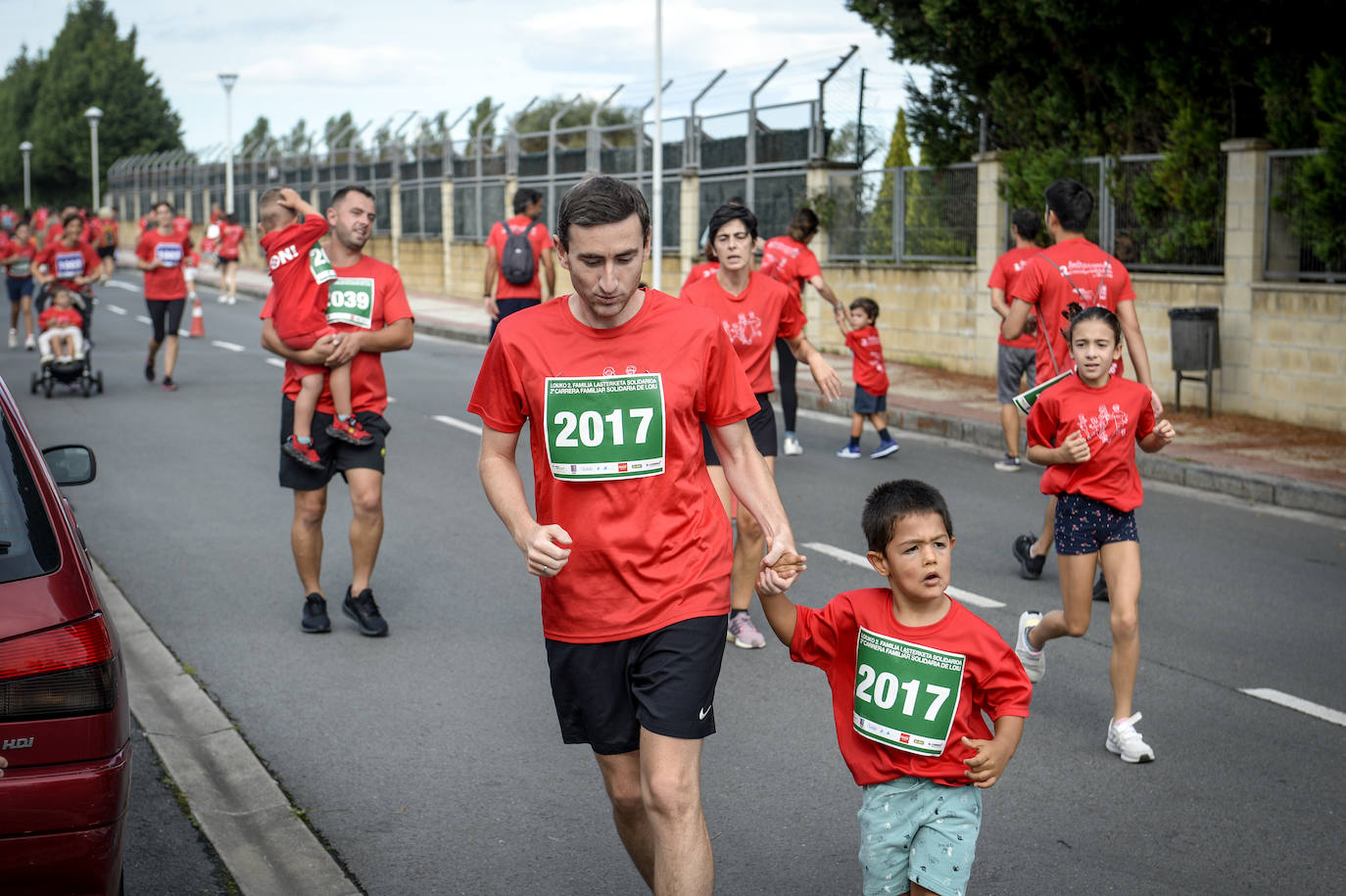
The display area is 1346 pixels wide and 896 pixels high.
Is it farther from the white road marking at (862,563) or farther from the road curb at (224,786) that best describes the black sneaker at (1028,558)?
the road curb at (224,786)

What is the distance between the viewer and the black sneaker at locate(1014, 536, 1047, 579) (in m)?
8.07

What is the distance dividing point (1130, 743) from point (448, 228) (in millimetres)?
31734

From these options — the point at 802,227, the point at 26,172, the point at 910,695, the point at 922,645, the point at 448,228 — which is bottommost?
the point at 910,695

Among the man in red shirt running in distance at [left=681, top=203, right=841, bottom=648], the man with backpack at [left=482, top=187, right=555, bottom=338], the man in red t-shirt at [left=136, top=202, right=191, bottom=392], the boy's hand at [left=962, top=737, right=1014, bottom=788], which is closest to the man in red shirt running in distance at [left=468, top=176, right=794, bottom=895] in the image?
the boy's hand at [left=962, top=737, right=1014, bottom=788]

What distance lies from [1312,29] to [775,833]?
12.0 meters

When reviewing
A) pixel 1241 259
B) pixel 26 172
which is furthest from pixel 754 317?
pixel 26 172

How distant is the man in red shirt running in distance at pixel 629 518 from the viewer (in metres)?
3.44

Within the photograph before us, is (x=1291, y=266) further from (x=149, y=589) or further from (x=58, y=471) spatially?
(x=58, y=471)

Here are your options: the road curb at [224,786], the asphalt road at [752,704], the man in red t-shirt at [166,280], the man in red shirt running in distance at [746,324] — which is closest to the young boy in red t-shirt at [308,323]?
the asphalt road at [752,704]

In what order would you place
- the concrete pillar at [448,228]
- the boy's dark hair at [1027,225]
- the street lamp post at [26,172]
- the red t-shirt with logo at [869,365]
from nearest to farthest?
the boy's dark hair at [1027,225] < the red t-shirt with logo at [869,365] < the concrete pillar at [448,228] < the street lamp post at [26,172]

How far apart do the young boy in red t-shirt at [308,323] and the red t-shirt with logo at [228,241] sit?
28.5 metres

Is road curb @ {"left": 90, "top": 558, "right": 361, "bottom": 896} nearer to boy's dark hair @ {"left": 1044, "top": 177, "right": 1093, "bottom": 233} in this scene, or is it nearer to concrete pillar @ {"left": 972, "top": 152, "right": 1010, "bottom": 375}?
boy's dark hair @ {"left": 1044, "top": 177, "right": 1093, "bottom": 233}

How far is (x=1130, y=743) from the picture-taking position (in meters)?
5.27

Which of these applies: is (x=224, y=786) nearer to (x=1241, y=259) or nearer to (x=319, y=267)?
(x=319, y=267)
